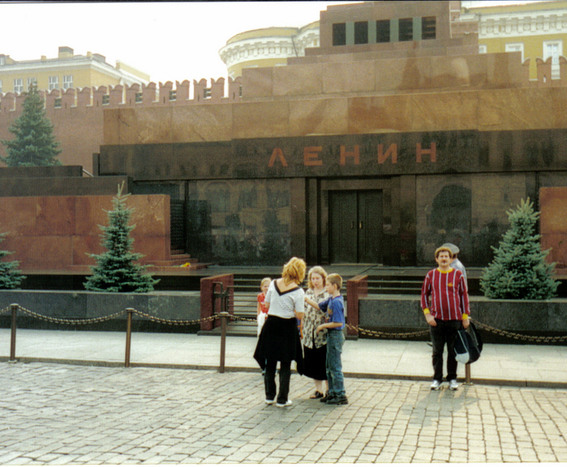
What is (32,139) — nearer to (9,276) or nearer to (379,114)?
(9,276)

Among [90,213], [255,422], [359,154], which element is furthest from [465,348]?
[90,213]

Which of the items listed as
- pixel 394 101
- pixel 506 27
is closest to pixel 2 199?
pixel 394 101

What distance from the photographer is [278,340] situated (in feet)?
22.7

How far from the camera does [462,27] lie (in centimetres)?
3797

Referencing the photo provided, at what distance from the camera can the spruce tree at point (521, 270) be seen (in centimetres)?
1110

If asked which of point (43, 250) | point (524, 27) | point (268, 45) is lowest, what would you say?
point (43, 250)

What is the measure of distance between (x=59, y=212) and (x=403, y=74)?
10.4 metres

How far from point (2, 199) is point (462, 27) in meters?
30.0

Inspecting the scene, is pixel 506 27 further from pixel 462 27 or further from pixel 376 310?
pixel 376 310

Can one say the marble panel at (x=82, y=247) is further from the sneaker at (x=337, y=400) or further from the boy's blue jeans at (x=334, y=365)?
the sneaker at (x=337, y=400)

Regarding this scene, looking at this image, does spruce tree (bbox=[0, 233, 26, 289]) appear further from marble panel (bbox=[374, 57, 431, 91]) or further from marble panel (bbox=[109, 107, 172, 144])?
marble panel (bbox=[374, 57, 431, 91])

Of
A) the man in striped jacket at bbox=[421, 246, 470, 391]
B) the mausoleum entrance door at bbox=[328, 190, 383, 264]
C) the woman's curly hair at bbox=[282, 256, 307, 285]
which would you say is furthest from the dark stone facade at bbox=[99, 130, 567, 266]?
the woman's curly hair at bbox=[282, 256, 307, 285]

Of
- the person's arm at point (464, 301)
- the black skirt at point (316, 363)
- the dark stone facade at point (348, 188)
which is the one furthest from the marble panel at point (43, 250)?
the person's arm at point (464, 301)

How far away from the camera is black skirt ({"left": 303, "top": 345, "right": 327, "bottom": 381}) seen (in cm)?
721
